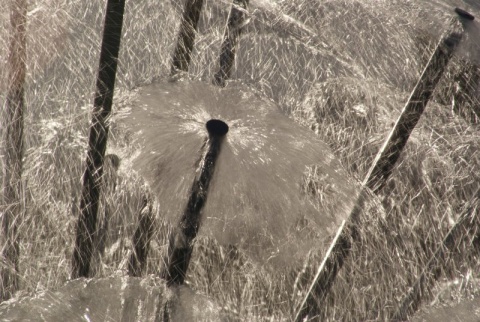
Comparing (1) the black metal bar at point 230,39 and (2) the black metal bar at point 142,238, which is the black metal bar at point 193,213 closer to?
(2) the black metal bar at point 142,238

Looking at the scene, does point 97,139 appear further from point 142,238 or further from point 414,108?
point 414,108

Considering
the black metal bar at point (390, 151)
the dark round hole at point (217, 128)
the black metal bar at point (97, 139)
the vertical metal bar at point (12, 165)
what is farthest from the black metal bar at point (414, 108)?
the vertical metal bar at point (12, 165)

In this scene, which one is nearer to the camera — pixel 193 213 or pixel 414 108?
pixel 193 213

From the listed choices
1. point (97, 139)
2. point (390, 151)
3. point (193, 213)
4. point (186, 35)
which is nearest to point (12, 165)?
point (97, 139)

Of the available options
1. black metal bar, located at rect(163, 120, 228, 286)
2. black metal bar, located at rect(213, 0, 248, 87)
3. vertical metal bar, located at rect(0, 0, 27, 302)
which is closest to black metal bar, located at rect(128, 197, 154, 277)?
black metal bar, located at rect(163, 120, 228, 286)

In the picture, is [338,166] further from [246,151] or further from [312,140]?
[246,151]

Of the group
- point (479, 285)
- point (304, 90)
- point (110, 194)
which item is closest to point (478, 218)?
point (479, 285)

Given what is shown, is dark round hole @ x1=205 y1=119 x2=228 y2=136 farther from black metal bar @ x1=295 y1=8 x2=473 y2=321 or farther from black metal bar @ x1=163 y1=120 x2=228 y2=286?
black metal bar @ x1=295 y1=8 x2=473 y2=321
